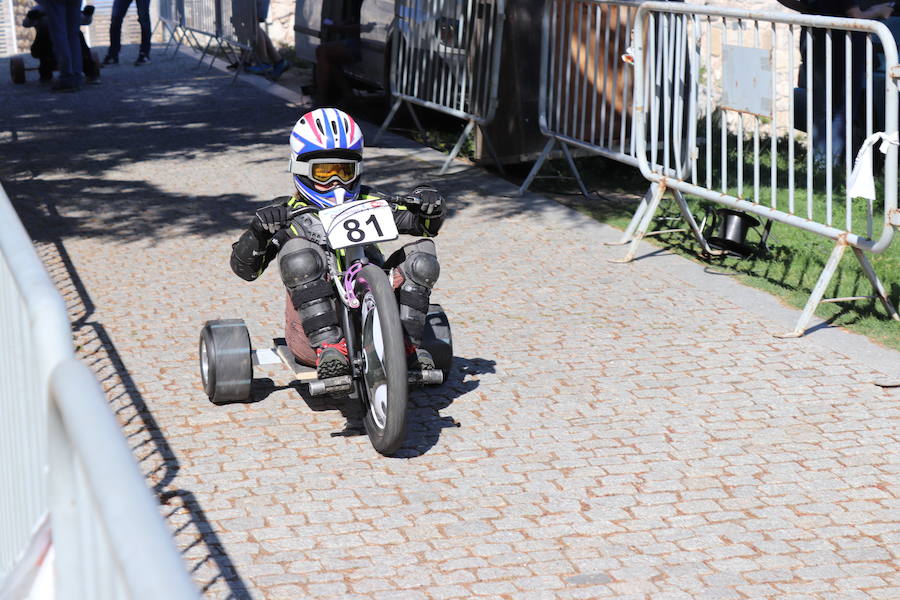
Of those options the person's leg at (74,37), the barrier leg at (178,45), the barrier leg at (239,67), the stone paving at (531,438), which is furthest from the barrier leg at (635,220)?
the barrier leg at (178,45)

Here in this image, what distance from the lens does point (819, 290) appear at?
21.9 feet

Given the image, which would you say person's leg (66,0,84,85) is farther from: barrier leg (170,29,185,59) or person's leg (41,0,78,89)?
barrier leg (170,29,185,59)

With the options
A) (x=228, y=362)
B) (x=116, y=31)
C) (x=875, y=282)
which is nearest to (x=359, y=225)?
(x=228, y=362)

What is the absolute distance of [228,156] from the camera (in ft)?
40.0

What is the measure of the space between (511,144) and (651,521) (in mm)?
6963

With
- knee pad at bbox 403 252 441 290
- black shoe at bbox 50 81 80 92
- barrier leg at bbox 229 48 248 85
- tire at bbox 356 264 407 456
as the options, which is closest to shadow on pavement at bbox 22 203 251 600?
tire at bbox 356 264 407 456

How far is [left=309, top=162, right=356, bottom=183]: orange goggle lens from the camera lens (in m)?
5.45

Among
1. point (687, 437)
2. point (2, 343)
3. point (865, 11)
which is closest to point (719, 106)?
point (687, 437)

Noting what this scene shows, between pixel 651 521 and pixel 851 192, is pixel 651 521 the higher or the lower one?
the lower one

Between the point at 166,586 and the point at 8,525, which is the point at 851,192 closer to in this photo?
the point at 8,525

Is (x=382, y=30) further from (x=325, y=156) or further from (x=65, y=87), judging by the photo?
(x=325, y=156)

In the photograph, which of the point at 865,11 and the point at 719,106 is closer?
the point at 719,106

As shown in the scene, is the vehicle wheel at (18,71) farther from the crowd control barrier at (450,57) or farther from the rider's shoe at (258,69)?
the crowd control barrier at (450,57)

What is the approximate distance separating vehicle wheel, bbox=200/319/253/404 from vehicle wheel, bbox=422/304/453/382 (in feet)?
2.62
